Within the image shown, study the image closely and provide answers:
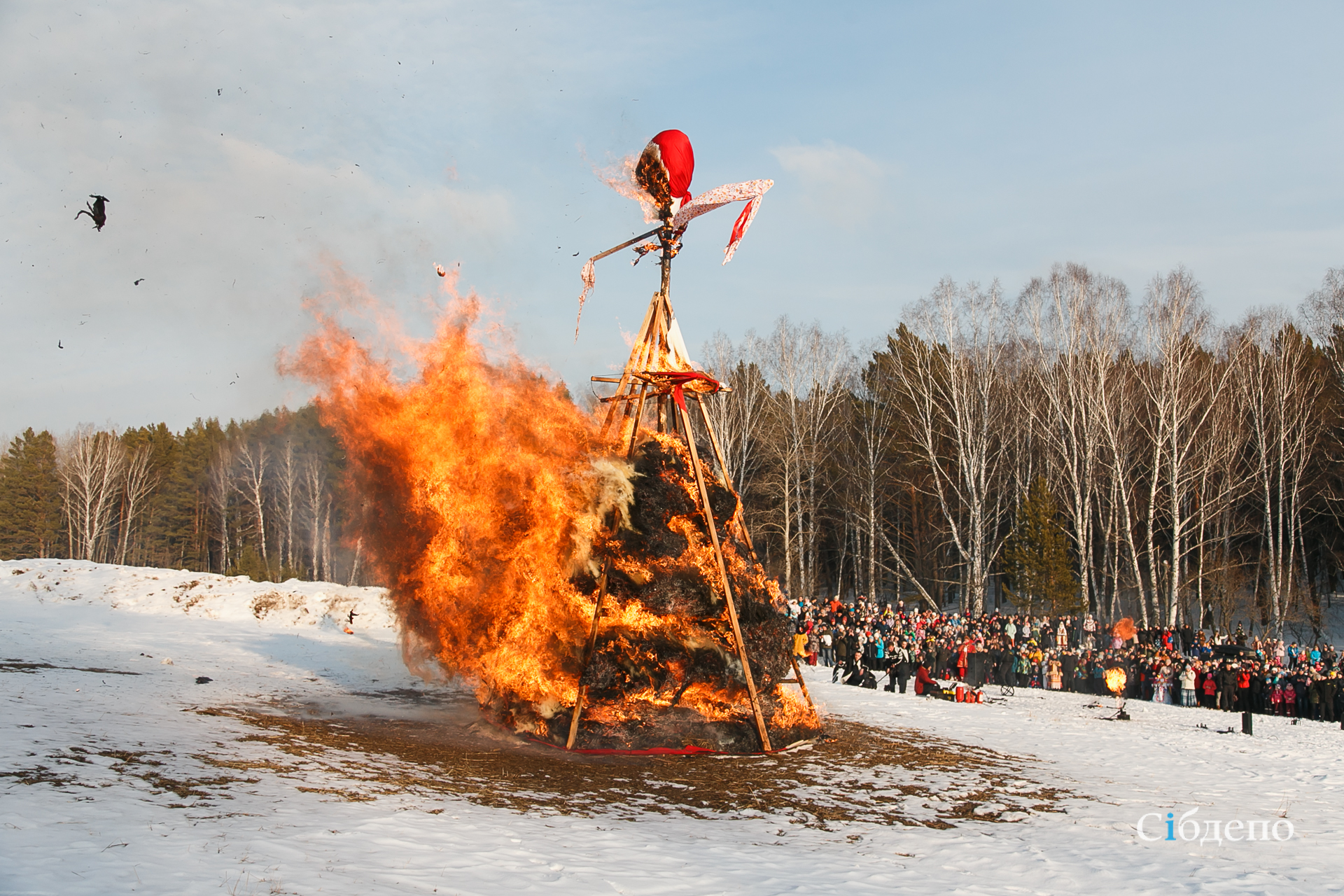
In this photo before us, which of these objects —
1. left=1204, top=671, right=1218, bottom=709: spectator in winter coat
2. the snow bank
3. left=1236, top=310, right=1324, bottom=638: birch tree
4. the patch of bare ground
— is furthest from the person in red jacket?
left=1236, top=310, right=1324, bottom=638: birch tree

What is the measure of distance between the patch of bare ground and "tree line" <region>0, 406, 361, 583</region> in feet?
119

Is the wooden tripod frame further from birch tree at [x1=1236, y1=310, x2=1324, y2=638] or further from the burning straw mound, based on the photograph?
birch tree at [x1=1236, y1=310, x2=1324, y2=638]

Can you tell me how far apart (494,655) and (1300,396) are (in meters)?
35.4

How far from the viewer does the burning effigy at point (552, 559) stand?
38.8 ft

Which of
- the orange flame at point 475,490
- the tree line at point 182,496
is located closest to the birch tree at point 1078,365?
the orange flame at point 475,490

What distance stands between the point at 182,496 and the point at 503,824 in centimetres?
6125

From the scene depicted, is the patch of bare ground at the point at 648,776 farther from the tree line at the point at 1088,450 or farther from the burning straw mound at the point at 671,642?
the tree line at the point at 1088,450

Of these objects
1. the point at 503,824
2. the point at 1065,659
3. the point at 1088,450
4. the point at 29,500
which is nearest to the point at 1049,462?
the point at 1088,450

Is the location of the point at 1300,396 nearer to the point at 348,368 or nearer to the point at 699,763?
the point at 699,763

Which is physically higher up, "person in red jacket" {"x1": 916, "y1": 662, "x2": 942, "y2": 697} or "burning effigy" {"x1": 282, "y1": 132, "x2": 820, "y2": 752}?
"burning effigy" {"x1": 282, "y1": 132, "x2": 820, "y2": 752}

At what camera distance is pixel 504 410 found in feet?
40.6

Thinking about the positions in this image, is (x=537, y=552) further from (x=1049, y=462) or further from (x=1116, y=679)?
(x=1049, y=462)

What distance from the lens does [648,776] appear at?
10.4 m

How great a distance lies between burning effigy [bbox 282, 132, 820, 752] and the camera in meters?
11.8
